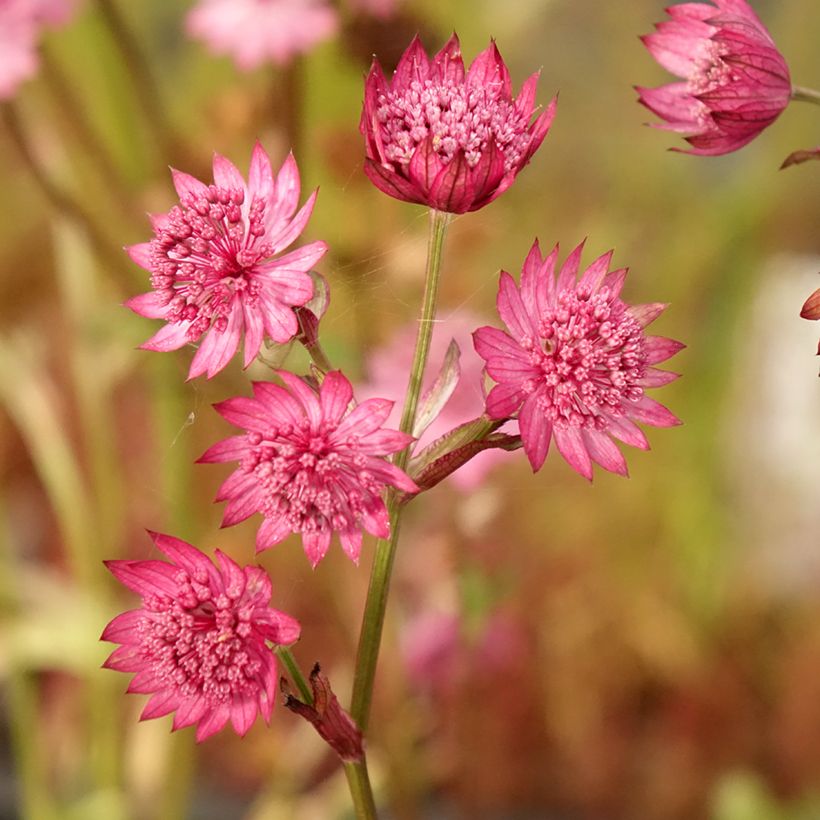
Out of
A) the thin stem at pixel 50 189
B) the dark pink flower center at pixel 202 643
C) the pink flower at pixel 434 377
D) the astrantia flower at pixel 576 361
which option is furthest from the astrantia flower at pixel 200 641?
the thin stem at pixel 50 189

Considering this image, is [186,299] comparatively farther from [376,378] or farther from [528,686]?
[528,686]

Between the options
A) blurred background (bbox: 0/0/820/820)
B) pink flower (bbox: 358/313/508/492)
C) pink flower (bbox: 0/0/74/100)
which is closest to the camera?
pink flower (bbox: 358/313/508/492)

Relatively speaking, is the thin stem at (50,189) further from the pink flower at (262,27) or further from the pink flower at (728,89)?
the pink flower at (728,89)

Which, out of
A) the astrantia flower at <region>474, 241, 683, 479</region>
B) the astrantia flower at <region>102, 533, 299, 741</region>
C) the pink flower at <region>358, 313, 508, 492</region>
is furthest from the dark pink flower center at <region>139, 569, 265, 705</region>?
the pink flower at <region>358, 313, 508, 492</region>

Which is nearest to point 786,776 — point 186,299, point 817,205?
point 817,205

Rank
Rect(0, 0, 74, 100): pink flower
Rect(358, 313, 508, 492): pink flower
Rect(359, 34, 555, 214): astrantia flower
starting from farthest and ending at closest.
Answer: Rect(0, 0, 74, 100): pink flower → Rect(358, 313, 508, 492): pink flower → Rect(359, 34, 555, 214): astrantia flower

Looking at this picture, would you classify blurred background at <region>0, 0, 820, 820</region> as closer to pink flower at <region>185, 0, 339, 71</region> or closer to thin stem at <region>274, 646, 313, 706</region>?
pink flower at <region>185, 0, 339, 71</region>
